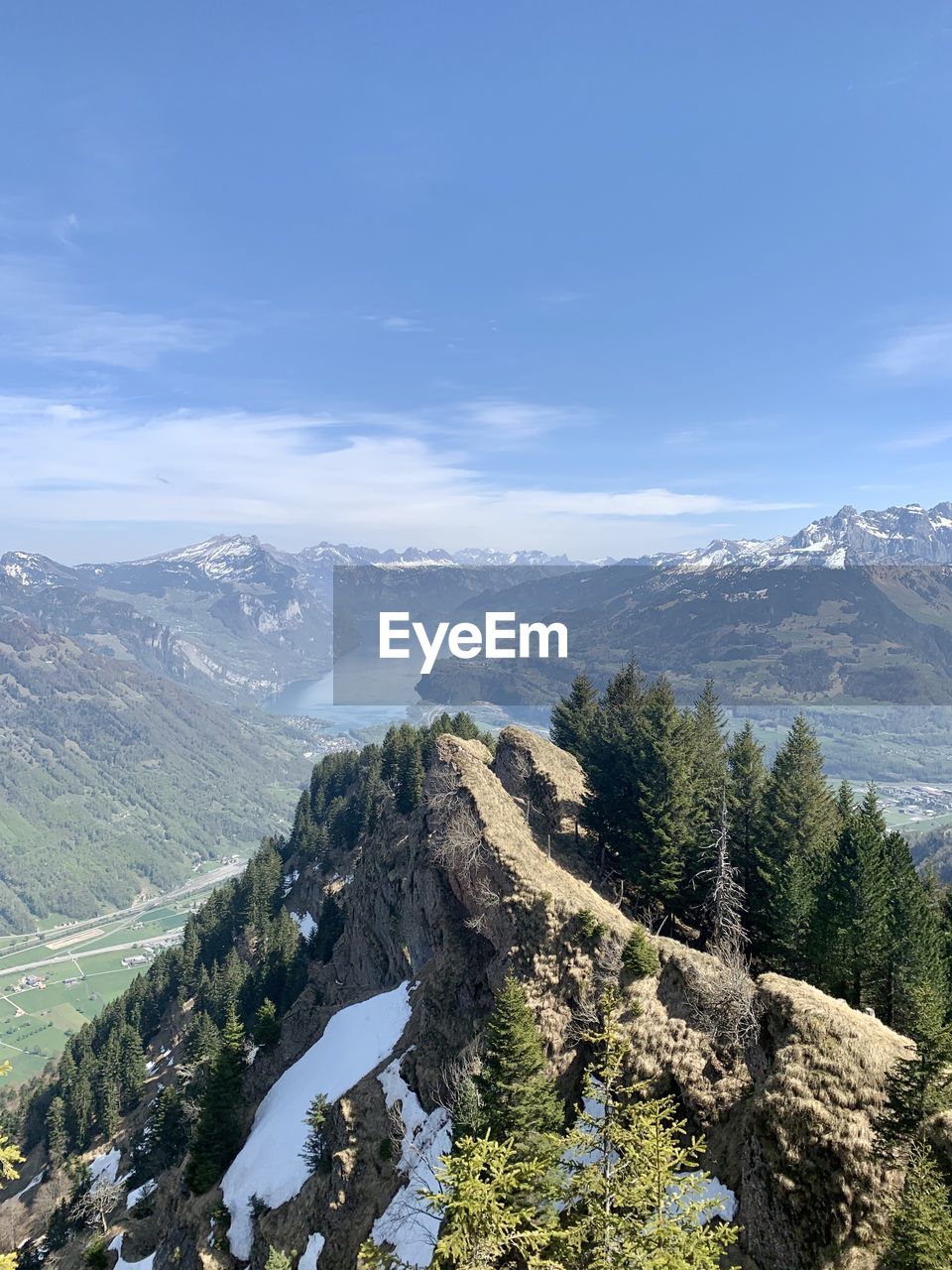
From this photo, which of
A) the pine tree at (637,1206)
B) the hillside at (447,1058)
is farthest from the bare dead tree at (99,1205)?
the pine tree at (637,1206)

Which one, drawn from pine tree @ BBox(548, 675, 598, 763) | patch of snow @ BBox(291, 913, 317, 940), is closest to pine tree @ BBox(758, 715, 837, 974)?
pine tree @ BBox(548, 675, 598, 763)

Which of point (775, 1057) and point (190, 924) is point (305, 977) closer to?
point (190, 924)

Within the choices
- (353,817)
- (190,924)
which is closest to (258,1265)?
(353,817)

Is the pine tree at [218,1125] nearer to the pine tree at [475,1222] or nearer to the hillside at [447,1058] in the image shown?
the hillside at [447,1058]

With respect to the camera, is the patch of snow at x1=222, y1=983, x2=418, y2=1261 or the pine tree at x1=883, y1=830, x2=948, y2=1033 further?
the patch of snow at x1=222, y1=983, x2=418, y2=1261

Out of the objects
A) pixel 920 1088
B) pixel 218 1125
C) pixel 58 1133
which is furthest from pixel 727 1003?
pixel 58 1133

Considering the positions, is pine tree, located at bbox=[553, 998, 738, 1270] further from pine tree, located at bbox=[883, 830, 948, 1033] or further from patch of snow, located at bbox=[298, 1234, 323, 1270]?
patch of snow, located at bbox=[298, 1234, 323, 1270]

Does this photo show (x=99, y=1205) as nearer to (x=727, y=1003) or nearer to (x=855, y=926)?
(x=727, y=1003)
